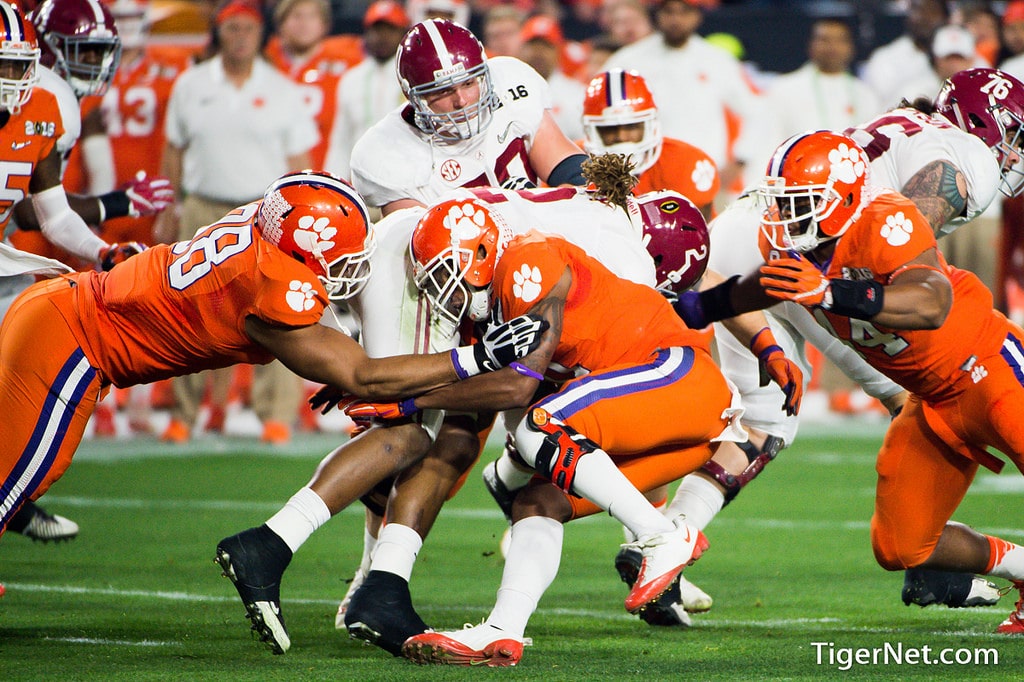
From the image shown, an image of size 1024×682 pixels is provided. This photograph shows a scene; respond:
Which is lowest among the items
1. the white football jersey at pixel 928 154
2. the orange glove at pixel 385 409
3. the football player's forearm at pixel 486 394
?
the orange glove at pixel 385 409

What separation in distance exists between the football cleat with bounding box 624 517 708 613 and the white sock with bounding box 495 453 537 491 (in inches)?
24.0

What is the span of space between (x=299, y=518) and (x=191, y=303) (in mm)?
724

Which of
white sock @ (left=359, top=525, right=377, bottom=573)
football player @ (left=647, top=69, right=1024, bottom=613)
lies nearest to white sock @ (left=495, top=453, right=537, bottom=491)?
white sock @ (left=359, top=525, right=377, bottom=573)

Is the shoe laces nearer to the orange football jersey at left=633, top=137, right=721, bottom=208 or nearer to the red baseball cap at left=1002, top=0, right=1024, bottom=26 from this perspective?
the orange football jersey at left=633, top=137, right=721, bottom=208

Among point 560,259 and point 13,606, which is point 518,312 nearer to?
point 560,259

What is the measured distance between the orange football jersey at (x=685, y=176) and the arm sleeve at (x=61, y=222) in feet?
7.60

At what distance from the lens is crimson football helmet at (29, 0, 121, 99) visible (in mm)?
6703

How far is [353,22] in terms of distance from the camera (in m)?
13.5

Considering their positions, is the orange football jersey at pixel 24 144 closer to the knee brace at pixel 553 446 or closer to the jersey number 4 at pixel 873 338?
the knee brace at pixel 553 446

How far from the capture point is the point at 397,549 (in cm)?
448

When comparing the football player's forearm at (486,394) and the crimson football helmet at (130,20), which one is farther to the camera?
the crimson football helmet at (130,20)

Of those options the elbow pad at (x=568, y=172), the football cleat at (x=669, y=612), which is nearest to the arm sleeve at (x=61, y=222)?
the elbow pad at (x=568, y=172)

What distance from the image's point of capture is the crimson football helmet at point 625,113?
651cm

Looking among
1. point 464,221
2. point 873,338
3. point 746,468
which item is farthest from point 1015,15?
point 464,221
